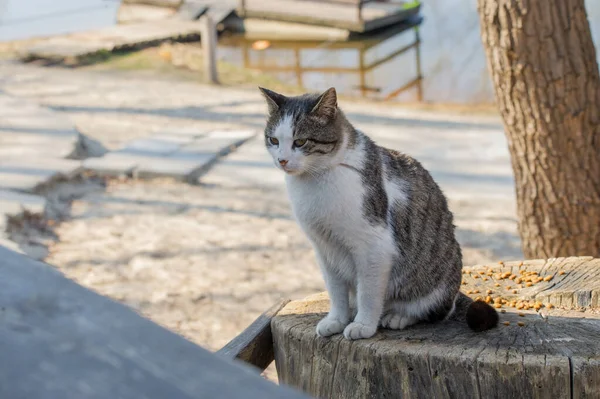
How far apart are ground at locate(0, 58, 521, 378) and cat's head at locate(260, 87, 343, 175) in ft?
6.66

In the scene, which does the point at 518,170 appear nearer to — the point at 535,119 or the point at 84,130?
the point at 535,119

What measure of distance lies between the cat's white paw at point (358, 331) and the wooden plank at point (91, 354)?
1462 mm

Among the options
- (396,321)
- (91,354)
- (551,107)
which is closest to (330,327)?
(396,321)

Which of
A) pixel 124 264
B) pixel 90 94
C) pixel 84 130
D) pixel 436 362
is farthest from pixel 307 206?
pixel 90 94

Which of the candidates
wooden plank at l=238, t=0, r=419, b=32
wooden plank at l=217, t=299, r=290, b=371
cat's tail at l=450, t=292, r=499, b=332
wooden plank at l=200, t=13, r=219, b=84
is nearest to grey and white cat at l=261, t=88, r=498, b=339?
cat's tail at l=450, t=292, r=499, b=332

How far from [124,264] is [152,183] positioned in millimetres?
1768

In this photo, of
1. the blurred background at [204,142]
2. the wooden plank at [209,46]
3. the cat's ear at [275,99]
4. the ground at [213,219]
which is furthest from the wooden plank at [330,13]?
the cat's ear at [275,99]

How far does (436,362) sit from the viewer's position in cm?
206

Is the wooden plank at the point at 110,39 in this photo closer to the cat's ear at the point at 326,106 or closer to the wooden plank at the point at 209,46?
the wooden plank at the point at 209,46

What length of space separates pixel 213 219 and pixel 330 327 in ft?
12.1

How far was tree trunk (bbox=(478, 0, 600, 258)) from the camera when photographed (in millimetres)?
3385

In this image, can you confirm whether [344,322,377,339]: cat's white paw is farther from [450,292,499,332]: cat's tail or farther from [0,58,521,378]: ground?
[0,58,521,378]: ground

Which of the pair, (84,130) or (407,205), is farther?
(84,130)

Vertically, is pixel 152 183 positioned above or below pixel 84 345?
below
